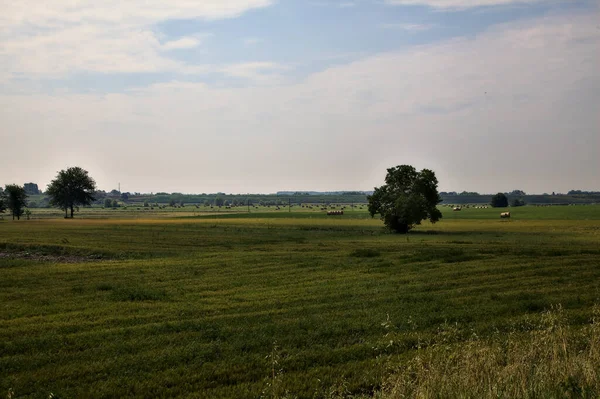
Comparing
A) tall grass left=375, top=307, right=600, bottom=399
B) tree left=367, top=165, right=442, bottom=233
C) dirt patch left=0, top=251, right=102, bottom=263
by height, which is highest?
tree left=367, top=165, right=442, bottom=233

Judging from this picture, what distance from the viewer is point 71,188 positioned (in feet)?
419

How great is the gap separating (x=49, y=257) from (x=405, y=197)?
50.0 m

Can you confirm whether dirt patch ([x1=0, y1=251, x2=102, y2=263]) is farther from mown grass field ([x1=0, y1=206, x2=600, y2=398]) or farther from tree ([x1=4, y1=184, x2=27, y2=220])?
tree ([x1=4, y1=184, x2=27, y2=220])

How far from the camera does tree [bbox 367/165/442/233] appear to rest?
236ft

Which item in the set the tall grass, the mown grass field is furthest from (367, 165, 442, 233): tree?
the tall grass

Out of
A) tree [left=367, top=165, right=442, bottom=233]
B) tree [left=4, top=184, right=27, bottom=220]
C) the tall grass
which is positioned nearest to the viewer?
the tall grass

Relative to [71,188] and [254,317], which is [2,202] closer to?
[71,188]

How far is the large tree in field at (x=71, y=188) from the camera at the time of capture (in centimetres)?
12662

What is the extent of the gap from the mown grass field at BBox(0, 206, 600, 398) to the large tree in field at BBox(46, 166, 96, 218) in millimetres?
102573

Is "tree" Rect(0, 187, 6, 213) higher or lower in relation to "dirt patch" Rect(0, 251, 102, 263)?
higher

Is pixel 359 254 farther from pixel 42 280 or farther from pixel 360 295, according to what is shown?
pixel 42 280

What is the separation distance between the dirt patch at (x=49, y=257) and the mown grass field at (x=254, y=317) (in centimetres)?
320

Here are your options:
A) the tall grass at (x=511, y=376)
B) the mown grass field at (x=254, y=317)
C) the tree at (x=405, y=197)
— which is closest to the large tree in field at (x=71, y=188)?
the tree at (x=405, y=197)

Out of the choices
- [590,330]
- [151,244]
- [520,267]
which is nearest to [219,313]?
[590,330]
